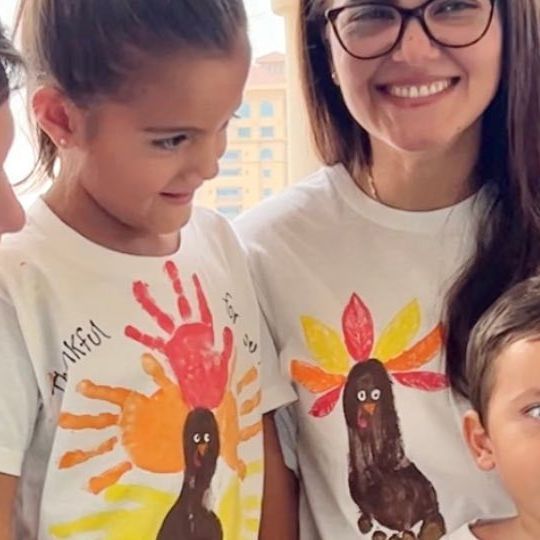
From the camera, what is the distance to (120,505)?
1.06 metres

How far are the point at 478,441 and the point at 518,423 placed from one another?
0.07 metres

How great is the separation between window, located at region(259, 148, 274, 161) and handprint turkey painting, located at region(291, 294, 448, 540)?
1.84 ft

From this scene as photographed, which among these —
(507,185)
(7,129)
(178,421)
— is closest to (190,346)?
(178,421)

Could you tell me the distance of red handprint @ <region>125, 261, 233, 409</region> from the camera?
110 centimetres

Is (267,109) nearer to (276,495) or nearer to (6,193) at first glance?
(276,495)

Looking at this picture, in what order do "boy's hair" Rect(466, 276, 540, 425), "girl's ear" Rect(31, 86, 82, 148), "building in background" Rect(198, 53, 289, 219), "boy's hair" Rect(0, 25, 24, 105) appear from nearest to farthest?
"boy's hair" Rect(0, 25, 24, 105) → "girl's ear" Rect(31, 86, 82, 148) → "boy's hair" Rect(466, 276, 540, 425) → "building in background" Rect(198, 53, 289, 219)

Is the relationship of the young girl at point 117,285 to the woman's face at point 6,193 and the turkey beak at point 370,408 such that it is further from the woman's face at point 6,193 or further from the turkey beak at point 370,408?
the turkey beak at point 370,408

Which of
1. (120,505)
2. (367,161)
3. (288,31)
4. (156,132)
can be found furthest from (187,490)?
(288,31)

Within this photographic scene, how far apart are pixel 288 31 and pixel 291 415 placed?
587 mm

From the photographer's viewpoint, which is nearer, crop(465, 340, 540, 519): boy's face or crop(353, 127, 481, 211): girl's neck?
crop(465, 340, 540, 519): boy's face


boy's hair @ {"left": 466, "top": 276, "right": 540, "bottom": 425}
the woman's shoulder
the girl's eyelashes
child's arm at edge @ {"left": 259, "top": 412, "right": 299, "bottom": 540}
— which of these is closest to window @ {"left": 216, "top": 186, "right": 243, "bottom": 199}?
the woman's shoulder

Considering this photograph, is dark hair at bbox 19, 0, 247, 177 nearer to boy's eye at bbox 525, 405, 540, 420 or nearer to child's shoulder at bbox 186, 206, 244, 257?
child's shoulder at bbox 186, 206, 244, 257

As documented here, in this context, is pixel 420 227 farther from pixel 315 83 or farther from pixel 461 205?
pixel 315 83

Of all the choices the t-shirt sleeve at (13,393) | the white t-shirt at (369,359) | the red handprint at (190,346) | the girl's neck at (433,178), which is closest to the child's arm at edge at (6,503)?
the t-shirt sleeve at (13,393)
